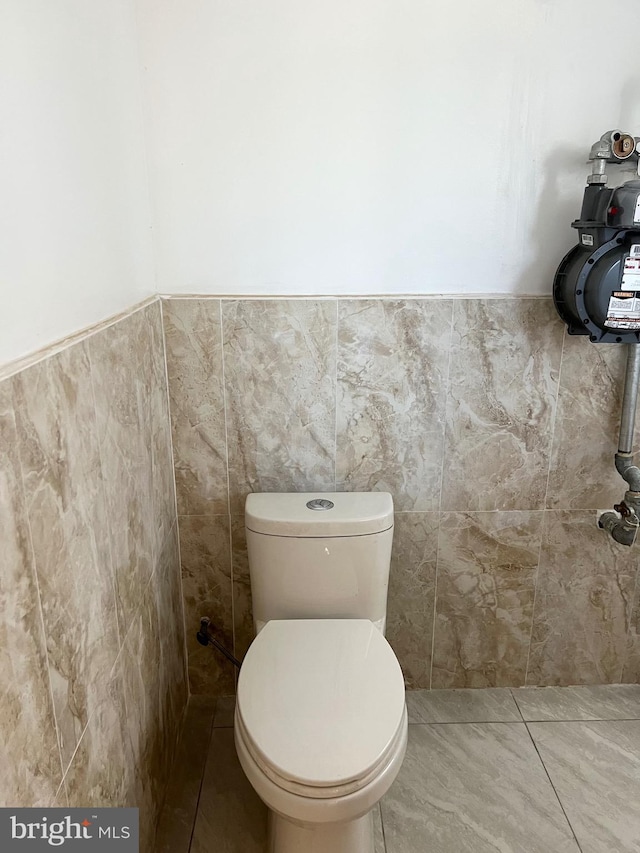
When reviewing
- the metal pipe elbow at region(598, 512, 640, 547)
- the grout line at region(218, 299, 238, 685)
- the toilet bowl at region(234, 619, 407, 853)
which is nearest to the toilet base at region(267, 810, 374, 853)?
the toilet bowl at region(234, 619, 407, 853)

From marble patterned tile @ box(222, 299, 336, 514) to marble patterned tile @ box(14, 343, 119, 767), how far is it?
610mm

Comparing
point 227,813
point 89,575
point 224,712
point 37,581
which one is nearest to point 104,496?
point 89,575

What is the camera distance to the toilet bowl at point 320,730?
114cm

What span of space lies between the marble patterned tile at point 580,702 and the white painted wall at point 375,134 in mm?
1214

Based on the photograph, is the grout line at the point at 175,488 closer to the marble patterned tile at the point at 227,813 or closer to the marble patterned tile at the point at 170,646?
the marble patterned tile at the point at 170,646

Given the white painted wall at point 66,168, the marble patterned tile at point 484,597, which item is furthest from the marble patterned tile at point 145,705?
the marble patterned tile at point 484,597

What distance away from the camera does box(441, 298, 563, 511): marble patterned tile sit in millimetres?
1689

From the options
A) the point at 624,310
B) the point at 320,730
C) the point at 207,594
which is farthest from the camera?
the point at 207,594

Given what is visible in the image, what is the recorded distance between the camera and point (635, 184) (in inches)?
57.5

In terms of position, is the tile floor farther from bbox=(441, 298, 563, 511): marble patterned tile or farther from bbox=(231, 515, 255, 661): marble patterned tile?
bbox=(441, 298, 563, 511): marble patterned tile

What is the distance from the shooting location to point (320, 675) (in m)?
1.36

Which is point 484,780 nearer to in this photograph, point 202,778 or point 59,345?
point 202,778

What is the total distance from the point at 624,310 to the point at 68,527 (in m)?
1.32

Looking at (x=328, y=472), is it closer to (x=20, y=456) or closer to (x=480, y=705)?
(x=480, y=705)
